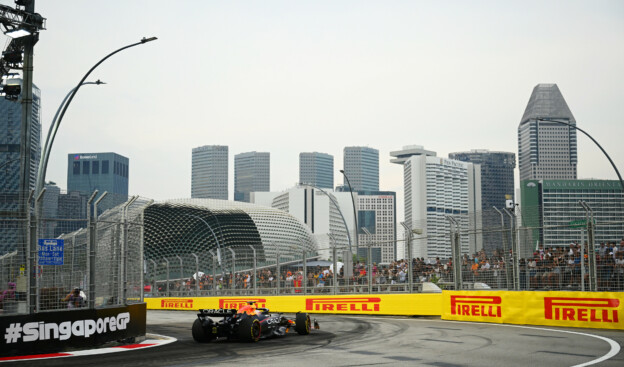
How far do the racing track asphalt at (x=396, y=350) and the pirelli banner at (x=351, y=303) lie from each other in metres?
5.56

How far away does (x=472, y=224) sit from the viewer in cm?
2012

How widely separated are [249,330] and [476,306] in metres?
7.75

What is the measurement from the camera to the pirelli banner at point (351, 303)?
2159 cm

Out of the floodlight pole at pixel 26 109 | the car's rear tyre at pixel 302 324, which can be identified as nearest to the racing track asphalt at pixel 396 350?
the car's rear tyre at pixel 302 324

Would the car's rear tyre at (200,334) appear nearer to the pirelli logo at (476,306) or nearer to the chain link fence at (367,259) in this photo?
the chain link fence at (367,259)

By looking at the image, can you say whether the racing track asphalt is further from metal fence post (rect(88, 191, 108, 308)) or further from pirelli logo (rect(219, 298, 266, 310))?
pirelli logo (rect(219, 298, 266, 310))

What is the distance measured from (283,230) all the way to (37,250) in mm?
133644

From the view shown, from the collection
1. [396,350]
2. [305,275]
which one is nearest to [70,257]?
[396,350]

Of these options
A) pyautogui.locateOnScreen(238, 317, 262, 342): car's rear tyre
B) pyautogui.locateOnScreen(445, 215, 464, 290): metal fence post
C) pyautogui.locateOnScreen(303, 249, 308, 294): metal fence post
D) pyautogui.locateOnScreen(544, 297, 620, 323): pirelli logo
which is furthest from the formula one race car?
pyautogui.locateOnScreen(303, 249, 308, 294): metal fence post

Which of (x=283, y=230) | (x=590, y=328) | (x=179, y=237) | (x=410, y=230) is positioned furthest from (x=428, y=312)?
(x=283, y=230)

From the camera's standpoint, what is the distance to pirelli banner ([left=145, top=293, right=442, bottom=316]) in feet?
70.8

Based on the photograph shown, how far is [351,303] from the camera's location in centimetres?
2495

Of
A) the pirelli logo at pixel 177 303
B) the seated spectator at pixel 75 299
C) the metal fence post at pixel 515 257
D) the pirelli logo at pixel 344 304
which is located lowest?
the pirelli logo at pixel 177 303

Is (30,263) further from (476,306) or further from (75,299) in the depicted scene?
(476,306)
